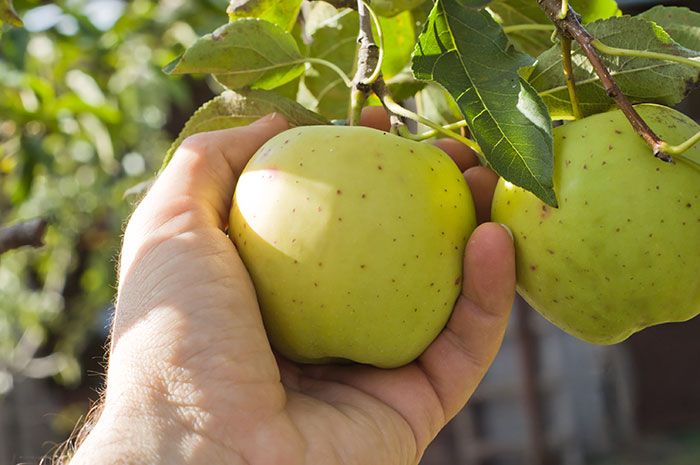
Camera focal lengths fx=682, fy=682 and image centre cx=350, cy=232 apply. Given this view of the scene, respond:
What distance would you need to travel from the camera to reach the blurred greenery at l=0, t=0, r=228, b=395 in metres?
2.01

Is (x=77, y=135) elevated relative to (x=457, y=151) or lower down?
lower down

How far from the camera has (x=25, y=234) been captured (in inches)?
38.4

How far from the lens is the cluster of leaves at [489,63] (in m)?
0.63

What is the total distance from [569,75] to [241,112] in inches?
17.2

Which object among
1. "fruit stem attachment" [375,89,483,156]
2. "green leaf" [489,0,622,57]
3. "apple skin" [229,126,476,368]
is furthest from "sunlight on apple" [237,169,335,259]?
"green leaf" [489,0,622,57]

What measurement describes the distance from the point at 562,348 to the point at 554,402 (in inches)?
15.7

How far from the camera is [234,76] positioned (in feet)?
2.77

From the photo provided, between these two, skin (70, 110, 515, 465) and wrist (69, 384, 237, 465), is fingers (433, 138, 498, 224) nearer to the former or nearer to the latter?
skin (70, 110, 515, 465)

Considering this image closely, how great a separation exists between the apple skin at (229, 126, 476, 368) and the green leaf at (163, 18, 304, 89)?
0.15 m

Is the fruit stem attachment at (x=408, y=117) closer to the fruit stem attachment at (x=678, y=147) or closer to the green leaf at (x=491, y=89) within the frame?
the green leaf at (x=491, y=89)

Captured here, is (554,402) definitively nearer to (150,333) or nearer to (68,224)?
(68,224)

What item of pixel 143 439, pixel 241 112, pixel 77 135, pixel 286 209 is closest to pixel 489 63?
pixel 286 209

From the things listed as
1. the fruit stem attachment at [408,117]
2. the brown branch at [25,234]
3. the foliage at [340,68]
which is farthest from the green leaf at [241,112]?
the brown branch at [25,234]

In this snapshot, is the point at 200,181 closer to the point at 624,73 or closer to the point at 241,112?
the point at 241,112
